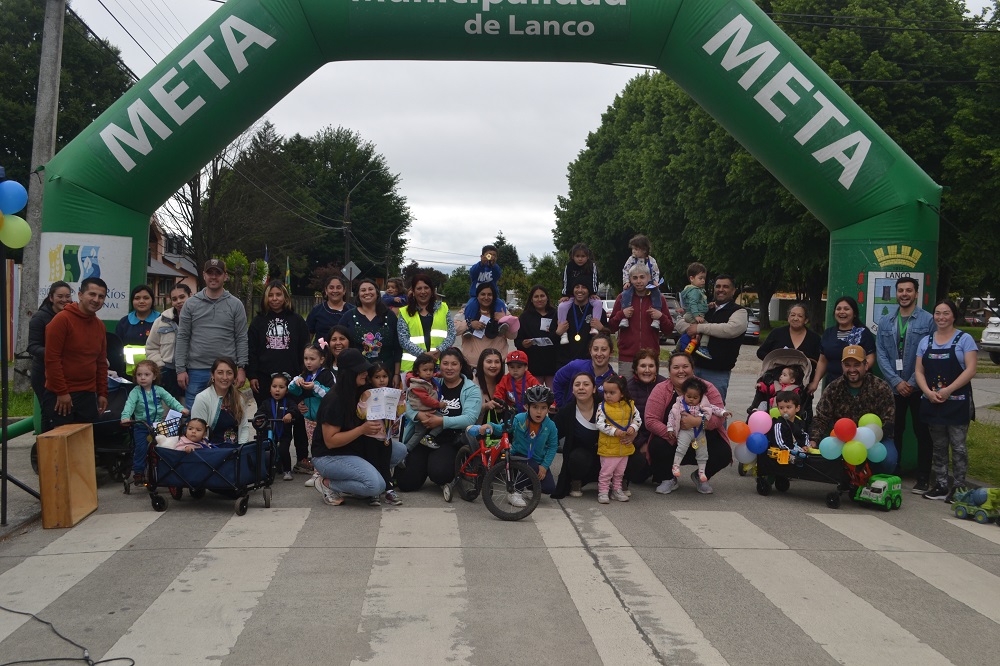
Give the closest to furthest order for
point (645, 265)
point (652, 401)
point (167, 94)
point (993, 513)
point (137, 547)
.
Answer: point (137, 547) → point (993, 513) → point (652, 401) → point (167, 94) → point (645, 265)

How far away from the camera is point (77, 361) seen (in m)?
8.43

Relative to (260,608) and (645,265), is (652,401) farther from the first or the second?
(260,608)

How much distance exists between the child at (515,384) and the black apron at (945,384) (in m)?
3.60

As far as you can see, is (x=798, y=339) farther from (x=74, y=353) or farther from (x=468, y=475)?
(x=74, y=353)

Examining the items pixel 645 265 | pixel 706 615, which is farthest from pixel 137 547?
pixel 645 265

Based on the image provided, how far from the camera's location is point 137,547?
22.4 feet

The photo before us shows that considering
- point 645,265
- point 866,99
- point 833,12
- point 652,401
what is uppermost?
point 833,12

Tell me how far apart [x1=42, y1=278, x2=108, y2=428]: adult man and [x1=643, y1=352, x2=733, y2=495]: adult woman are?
5.02m

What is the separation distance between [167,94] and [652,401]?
5.92 m

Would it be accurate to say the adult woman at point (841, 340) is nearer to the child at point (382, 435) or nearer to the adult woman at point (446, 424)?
the adult woman at point (446, 424)

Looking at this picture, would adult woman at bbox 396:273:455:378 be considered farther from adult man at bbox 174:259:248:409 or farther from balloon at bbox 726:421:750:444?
balloon at bbox 726:421:750:444

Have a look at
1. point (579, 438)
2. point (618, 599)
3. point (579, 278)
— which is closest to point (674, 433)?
point (579, 438)

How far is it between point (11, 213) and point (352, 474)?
3.35 metres

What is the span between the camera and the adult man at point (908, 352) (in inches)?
364
